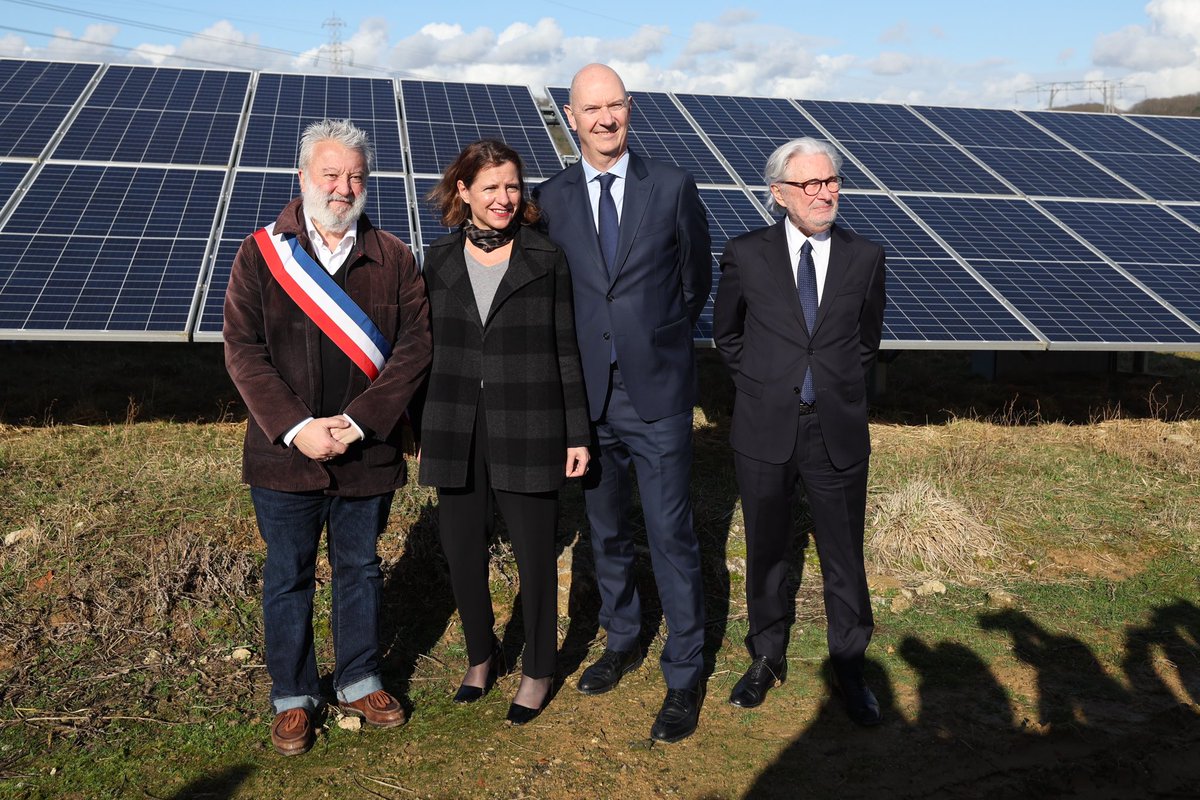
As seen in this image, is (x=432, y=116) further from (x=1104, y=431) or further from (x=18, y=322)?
(x=1104, y=431)

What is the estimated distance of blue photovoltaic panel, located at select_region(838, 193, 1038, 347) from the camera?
304 inches

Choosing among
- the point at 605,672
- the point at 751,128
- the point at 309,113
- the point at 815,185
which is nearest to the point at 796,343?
the point at 815,185

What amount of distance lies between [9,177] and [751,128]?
283 inches

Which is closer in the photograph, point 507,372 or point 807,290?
point 507,372

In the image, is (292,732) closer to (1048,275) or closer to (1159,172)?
(1048,275)

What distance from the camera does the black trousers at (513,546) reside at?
4.23m

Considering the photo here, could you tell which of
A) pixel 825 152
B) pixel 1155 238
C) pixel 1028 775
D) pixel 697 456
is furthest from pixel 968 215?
pixel 1028 775

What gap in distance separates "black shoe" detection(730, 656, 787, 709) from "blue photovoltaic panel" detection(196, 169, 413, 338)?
14.3 feet

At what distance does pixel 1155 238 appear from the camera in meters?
9.75

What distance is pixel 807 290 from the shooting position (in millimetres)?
4285

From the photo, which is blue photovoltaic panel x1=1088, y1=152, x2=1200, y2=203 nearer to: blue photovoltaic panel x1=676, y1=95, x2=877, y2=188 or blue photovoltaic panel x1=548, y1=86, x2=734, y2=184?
blue photovoltaic panel x1=676, y1=95, x2=877, y2=188

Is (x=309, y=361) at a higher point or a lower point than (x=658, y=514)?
higher

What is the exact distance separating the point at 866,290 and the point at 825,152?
22.9 inches

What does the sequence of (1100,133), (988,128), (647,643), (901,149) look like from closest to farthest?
(647,643) → (901,149) → (988,128) → (1100,133)
